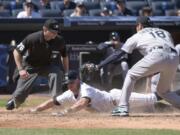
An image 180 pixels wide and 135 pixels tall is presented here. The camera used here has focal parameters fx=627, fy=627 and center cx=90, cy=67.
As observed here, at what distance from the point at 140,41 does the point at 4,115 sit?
243 centimetres

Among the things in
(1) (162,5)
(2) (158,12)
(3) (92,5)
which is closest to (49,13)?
(3) (92,5)

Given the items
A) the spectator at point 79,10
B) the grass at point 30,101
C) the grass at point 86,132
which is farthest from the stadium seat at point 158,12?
the grass at point 86,132

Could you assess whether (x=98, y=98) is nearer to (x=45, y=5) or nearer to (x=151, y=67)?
→ (x=151, y=67)

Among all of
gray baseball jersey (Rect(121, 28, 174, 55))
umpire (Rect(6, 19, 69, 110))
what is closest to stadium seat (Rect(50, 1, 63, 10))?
umpire (Rect(6, 19, 69, 110))

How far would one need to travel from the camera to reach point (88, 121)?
29.9ft

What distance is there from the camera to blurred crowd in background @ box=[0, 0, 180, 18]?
648 inches

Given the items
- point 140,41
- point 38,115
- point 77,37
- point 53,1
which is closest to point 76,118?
point 38,115

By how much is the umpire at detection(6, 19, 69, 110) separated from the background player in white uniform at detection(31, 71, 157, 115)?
1.28ft

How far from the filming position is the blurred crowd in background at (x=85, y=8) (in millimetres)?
16450

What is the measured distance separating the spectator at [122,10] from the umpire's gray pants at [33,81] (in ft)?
22.2

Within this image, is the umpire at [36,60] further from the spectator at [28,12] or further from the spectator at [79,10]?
the spectator at [79,10]

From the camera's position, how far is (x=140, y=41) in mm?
9688

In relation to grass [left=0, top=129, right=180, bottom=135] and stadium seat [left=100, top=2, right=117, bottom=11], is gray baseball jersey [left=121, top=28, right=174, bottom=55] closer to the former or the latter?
grass [left=0, top=129, right=180, bottom=135]

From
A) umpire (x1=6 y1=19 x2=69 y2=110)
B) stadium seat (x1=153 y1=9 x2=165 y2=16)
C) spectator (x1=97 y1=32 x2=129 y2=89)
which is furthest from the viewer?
stadium seat (x1=153 y1=9 x2=165 y2=16)
